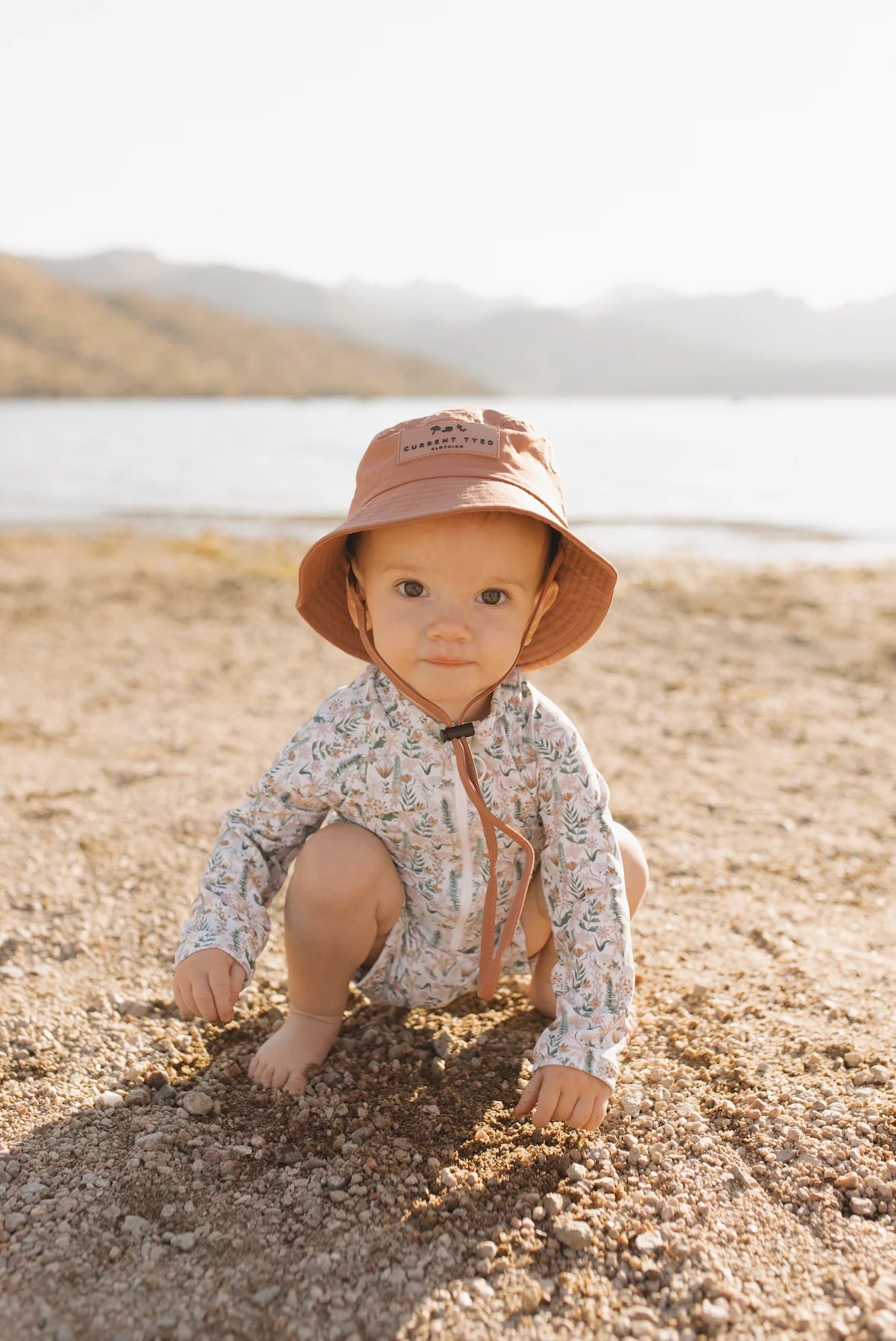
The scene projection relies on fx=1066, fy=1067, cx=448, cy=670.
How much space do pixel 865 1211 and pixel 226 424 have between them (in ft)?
169

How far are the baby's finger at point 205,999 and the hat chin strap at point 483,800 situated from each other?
1.69 feet

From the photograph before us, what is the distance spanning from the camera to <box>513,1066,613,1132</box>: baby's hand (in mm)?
1875

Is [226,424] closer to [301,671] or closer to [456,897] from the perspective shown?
[301,671]

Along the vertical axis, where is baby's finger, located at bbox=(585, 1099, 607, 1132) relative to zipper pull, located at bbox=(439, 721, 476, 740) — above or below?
below

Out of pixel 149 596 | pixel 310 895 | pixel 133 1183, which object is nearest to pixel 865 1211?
pixel 310 895

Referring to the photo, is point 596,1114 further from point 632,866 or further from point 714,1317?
point 632,866

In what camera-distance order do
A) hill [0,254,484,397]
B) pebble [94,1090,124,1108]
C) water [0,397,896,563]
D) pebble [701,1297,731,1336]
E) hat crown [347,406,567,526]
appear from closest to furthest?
pebble [701,1297,731,1336], hat crown [347,406,567,526], pebble [94,1090,124,1108], water [0,397,896,563], hill [0,254,484,397]

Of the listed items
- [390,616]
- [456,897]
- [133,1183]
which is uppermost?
[390,616]

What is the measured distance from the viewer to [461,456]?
1.97m

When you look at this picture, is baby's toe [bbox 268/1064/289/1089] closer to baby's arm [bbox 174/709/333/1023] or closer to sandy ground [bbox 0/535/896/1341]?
sandy ground [bbox 0/535/896/1341]

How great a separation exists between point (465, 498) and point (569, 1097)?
42.1 inches

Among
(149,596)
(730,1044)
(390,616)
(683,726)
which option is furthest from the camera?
(149,596)

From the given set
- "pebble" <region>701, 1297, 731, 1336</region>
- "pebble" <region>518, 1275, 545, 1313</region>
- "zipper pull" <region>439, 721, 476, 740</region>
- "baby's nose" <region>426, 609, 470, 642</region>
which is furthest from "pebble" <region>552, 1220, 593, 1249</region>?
"baby's nose" <region>426, 609, 470, 642</region>

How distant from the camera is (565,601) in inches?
88.6
